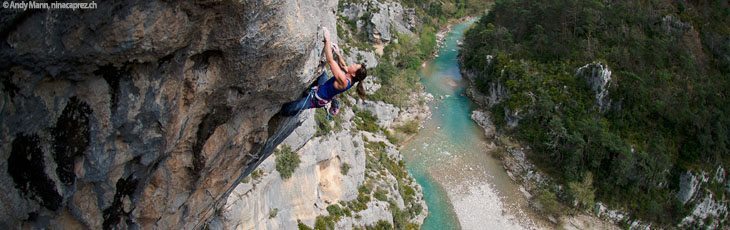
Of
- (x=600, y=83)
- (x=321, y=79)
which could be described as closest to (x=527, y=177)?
(x=600, y=83)

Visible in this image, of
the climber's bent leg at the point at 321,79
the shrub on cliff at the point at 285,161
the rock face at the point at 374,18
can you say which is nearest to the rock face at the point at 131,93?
the climber's bent leg at the point at 321,79

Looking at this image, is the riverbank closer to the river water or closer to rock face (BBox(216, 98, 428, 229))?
the river water

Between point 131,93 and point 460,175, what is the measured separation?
25041 mm

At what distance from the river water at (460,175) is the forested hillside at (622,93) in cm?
291

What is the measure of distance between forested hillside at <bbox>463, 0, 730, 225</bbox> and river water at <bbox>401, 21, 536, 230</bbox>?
2.91 m

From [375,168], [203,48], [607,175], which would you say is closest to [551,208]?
[607,175]

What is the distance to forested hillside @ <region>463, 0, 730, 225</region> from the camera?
29.5 metres

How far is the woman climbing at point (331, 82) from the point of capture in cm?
628

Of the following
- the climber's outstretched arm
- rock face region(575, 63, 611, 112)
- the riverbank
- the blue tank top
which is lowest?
the riverbank

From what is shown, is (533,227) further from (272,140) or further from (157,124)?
(157,124)

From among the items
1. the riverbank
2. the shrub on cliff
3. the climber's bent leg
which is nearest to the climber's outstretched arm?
the climber's bent leg

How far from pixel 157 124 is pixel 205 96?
61 centimetres

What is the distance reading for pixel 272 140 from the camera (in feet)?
24.9

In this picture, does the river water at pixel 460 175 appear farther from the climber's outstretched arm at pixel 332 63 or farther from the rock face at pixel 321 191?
the climber's outstretched arm at pixel 332 63
